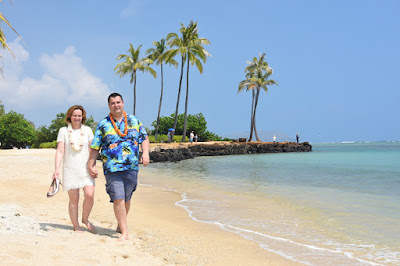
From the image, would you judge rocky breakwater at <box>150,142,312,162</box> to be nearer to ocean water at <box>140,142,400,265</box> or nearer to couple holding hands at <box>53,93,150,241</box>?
ocean water at <box>140,142,400,265</box>

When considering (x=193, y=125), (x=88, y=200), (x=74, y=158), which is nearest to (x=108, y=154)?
(x=74, y=158)

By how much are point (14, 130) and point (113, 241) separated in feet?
173

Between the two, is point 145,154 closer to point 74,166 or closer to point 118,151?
point 118,151

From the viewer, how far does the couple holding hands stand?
3.99 metres

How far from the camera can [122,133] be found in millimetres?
4012

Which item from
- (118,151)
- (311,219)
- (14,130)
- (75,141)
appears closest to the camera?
(118,151)

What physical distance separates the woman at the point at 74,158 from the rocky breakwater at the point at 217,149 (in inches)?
875

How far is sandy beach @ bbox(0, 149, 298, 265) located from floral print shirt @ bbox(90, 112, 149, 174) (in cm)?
94

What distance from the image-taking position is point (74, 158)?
4.17m

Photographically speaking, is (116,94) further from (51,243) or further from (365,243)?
(365,243)

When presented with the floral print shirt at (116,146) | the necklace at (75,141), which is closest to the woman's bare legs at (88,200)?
the floral print shirt at (116,146)

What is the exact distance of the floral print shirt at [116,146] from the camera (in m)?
3.96

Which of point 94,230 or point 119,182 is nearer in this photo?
point 119,182

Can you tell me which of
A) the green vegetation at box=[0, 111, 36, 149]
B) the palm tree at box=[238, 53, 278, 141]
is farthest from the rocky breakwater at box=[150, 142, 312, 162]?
the green vegetation at box=[0, 111, 36, 149]
